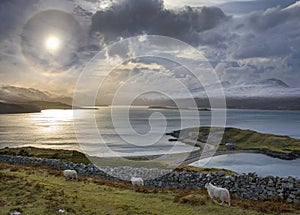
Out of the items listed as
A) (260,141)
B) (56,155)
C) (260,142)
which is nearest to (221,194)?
(56,155)

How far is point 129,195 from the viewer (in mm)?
16938

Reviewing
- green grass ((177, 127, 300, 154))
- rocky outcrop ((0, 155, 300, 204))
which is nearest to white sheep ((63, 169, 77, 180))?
rocky outcrop ((0, 155, 300, 204))

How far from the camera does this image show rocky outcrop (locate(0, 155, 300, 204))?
56.1 feet

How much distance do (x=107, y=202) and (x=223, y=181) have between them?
8.67 m

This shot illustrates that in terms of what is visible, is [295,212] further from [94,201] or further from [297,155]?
[297,155]

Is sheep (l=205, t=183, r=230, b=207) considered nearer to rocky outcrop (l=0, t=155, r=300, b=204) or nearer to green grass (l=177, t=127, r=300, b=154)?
rocky outcrop (l=0, t=155, r=300, b=204)

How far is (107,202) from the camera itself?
14570 millimetres

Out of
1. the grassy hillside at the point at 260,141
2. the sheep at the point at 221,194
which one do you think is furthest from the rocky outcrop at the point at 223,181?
the grassy hillside at the point at 260,141

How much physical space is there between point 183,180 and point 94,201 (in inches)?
354

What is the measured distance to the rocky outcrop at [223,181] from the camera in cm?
1709

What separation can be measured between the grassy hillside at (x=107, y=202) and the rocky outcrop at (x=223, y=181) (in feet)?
5.43

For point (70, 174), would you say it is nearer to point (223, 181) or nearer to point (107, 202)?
point (107, 202)

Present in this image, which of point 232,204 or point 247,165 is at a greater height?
point 232,204

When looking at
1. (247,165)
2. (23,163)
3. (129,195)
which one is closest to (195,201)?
(129,195)
